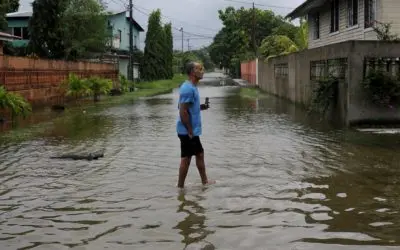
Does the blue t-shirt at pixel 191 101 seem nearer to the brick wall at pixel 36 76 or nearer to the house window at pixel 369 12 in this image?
the brick wall at pixel 36 76

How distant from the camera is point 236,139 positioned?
12352 mm

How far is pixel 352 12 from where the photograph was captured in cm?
2153

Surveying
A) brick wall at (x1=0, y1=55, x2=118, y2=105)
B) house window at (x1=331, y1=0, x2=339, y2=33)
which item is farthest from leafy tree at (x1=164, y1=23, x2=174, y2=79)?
house window at (x1=331, y1=0, x2=339, y2=33)

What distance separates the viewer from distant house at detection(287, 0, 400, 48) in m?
18.4

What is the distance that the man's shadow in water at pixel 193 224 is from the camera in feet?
17.0

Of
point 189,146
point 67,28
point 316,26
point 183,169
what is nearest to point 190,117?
point 189,146

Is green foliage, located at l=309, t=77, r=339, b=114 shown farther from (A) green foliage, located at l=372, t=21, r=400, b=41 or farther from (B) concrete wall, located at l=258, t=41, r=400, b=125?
(A) green foliage, located at l=372, t=21, r=400, b=41

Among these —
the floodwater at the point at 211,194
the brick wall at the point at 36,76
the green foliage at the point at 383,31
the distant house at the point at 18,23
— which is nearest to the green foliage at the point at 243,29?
the distant house at the point at 18,23

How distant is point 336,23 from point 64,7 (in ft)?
67.6

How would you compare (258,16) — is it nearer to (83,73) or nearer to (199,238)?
(83,73)

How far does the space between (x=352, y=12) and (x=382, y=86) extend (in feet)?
30.0

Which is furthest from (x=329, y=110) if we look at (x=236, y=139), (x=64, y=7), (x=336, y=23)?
(x=64, y=7)

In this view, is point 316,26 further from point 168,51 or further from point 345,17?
point 168,51

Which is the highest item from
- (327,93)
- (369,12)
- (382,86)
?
(369,12)
